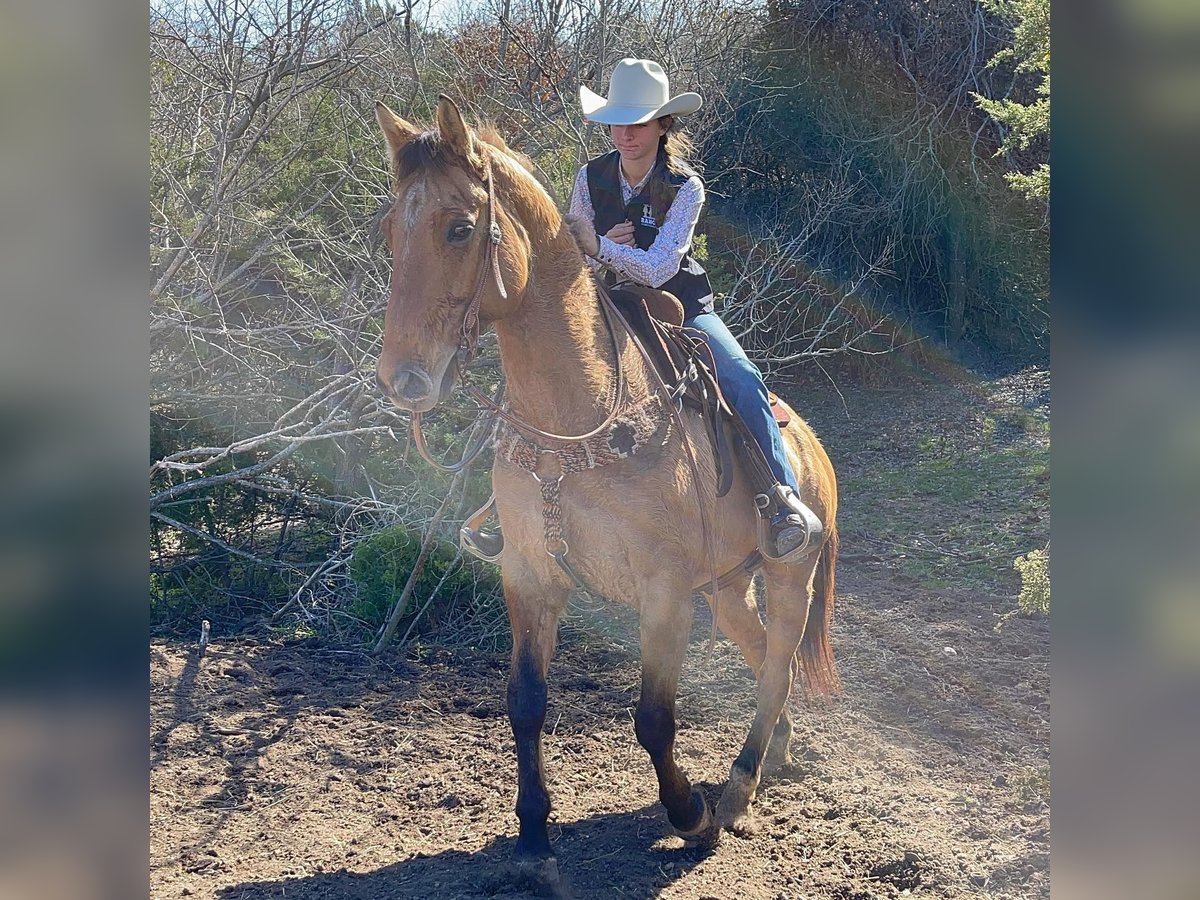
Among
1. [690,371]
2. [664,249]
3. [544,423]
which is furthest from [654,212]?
[544,423]

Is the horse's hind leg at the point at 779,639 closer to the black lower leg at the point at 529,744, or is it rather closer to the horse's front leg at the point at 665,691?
the horse's front leg at the point at 665,691

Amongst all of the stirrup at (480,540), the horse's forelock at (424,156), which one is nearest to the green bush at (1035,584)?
the stirrup at (480,540)

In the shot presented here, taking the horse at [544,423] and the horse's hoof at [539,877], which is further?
the horse's hoof at [539,877]

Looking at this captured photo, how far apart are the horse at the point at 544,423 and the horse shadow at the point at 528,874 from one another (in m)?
0.11

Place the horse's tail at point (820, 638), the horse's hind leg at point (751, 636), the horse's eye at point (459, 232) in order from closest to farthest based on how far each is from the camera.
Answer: the horse's eye at point (459, 232), the horse's hind leg at point (751, 636), the horse's tail at point (820, 638)

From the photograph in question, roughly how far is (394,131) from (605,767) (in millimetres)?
2953

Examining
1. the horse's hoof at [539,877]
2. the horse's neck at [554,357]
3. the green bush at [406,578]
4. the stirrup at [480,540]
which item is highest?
the horse's neck at [554,357]

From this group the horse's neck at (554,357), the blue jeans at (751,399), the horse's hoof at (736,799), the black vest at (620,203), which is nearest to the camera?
the horse's neck at (554,357)

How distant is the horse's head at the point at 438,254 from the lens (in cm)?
275

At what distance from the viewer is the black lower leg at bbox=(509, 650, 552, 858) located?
352 cm

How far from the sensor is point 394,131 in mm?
2941

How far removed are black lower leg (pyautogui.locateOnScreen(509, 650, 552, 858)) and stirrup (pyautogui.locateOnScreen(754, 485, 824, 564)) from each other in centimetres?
99

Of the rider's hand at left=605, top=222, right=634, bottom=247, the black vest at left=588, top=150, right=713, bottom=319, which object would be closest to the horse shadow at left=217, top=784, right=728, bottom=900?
the black vest at left=588, top=150, right=713, bottom=319
